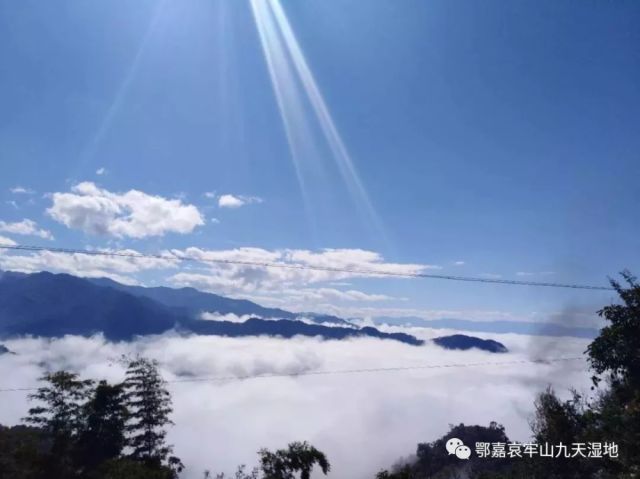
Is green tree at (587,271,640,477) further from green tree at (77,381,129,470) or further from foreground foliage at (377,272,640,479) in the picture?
green tree at (77,381,129,470)

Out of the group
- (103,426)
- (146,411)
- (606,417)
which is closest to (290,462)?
(146,411)

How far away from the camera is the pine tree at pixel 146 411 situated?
2744 cm

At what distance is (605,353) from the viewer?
80.4ft

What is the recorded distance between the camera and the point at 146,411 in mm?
27578

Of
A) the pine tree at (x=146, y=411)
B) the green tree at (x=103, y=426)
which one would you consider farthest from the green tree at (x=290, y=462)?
the green tree at (x=103, y=426)

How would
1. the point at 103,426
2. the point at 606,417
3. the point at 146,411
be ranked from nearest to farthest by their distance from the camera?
the point at 606,417
the point at 103,426
the point at 146,411

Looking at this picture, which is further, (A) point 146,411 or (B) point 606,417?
(A) point 146,411

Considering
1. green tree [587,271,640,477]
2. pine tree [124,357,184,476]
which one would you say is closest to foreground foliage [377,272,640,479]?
green tree [587,271,640,477]

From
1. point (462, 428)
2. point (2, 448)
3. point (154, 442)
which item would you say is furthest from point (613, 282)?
point (462, 428)

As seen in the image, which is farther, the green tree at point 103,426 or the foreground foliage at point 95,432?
the green tree at point 103,426

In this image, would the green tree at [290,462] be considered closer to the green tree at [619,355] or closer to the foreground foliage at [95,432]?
the foreground foliage at [95,432]

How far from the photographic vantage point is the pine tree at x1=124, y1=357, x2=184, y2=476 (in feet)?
90.0

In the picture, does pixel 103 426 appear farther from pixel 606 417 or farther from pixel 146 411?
pixel 606 417

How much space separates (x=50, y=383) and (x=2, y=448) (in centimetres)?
378
